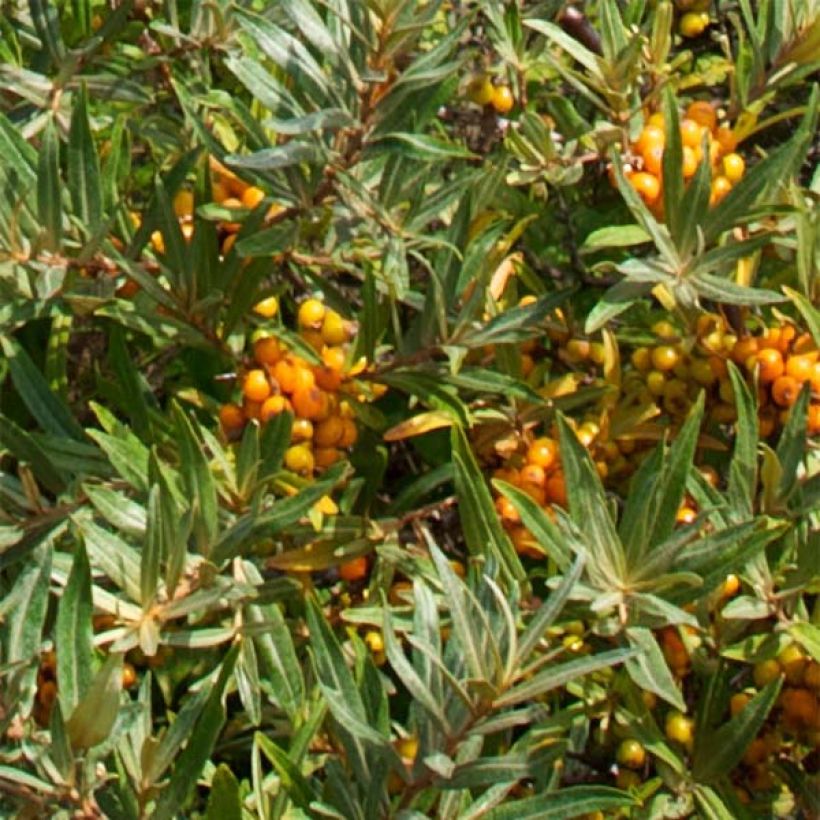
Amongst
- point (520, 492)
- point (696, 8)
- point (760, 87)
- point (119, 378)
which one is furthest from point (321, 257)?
Answer: point (696, 8)

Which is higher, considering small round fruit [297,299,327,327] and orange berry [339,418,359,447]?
small round fruit [297,299,327,327]

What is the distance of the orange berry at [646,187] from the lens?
1.95 metres

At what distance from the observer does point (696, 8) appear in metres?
2.48

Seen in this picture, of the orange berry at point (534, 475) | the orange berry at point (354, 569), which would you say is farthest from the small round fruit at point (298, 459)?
the orange berry at point (534, 475)

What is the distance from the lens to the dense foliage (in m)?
1.55

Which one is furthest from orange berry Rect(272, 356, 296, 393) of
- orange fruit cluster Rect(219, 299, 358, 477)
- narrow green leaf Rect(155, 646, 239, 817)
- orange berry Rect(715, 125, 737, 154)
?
orange berry Rect(715, 125, 737, 154)

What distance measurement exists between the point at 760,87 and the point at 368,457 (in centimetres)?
66

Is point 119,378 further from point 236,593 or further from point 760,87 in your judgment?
point 760,87

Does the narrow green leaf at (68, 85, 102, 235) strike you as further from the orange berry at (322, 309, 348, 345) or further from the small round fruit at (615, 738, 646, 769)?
the small round fruit at (615, 738, 646, 769)

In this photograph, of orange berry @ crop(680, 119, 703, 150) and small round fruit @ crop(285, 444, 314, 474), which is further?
orange berry @ crop(680, 119, 703, 150)

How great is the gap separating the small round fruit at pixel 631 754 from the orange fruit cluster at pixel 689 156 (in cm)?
60

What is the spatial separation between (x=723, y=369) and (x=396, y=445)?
0.46m

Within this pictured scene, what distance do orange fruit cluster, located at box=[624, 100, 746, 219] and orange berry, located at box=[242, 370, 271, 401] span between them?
18.6 inches

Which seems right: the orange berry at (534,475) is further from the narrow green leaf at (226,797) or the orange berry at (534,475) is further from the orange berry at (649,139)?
the narrow green leaf at (226,797)
